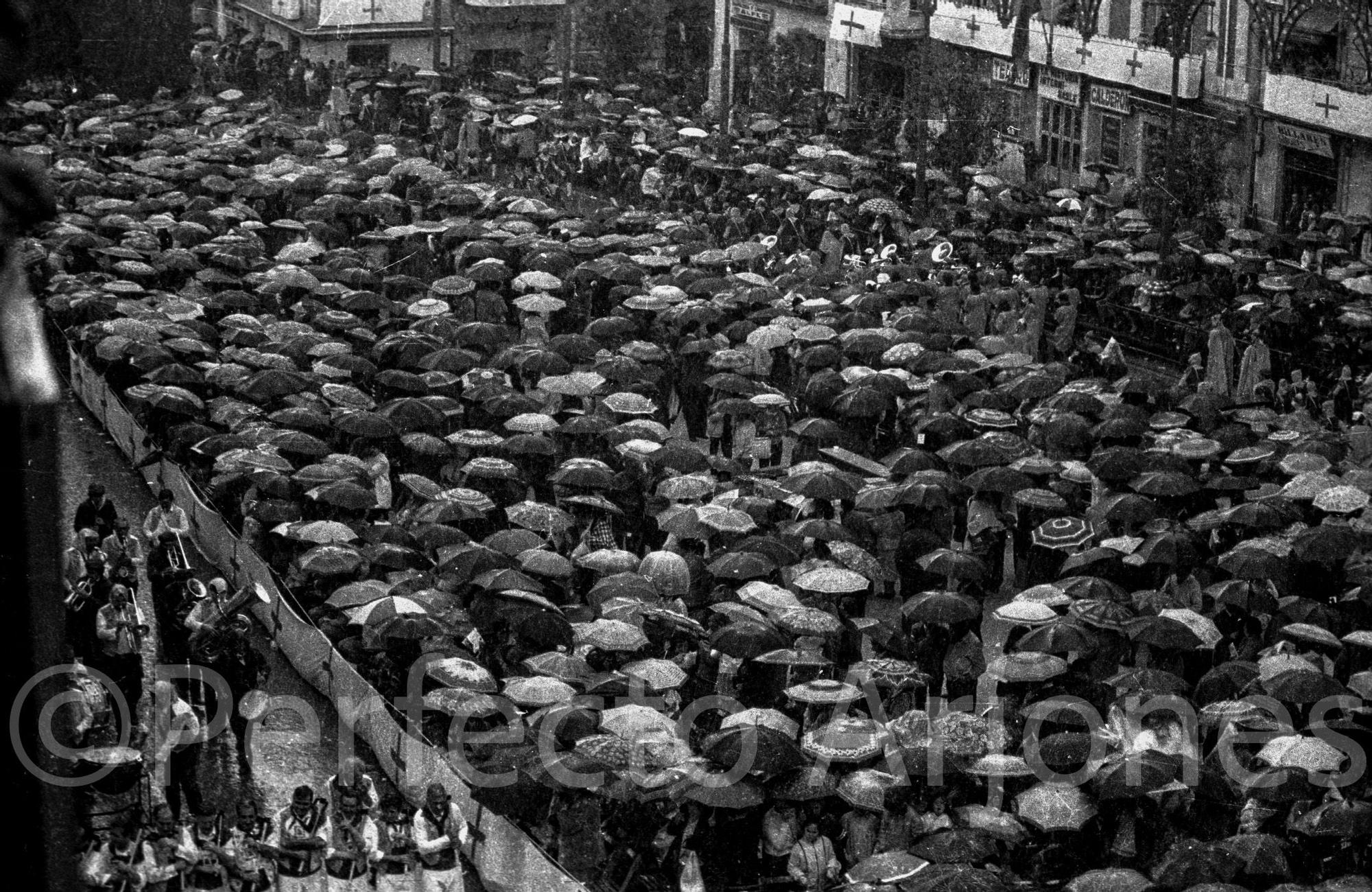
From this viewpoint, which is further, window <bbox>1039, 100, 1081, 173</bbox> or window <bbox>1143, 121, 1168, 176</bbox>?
window <bbox>1039, 100, 1081, 173</bbox>

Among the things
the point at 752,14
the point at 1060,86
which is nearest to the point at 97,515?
the point at 1060,86

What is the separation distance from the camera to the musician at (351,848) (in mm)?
10914

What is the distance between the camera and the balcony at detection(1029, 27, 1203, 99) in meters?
36.1

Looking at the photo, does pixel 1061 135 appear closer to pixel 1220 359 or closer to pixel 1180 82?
pixel 1180 82

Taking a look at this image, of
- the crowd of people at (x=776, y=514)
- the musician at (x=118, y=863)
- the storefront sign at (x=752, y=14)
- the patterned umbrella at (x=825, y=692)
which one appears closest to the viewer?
the musician at (x=118, y=863)

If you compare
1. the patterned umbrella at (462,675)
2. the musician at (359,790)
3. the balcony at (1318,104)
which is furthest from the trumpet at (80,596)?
the balcony at (1318,104)

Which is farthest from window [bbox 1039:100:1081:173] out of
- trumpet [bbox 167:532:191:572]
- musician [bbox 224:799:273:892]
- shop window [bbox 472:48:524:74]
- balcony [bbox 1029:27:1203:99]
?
musician [bbox 224:799:273:892]

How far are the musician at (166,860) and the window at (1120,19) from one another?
32.3 meters

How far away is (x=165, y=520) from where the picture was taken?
15859 millimetres

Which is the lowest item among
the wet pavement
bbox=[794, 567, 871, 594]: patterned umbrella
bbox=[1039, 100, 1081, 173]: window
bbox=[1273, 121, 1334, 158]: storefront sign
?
the wet pavement

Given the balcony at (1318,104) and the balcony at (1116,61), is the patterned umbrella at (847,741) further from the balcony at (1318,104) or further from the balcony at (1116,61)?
the balcony at (1116,61)

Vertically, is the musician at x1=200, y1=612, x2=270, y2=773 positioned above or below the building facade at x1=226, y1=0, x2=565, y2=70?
below

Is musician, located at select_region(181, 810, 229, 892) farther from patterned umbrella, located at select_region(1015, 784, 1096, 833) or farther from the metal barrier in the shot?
patterned umbrella, located at select_region(1015, 784, 1096, 833)

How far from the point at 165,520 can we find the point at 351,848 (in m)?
5.52
